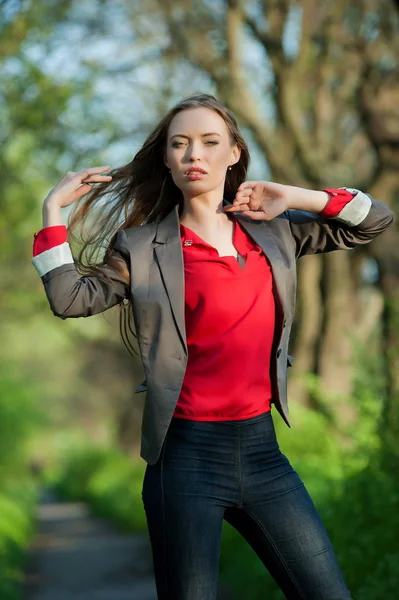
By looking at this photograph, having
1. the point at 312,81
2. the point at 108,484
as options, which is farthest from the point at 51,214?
the point at 108,484

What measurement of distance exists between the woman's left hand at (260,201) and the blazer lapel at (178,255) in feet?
0.21

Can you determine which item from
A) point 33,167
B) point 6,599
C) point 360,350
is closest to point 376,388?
point 360,350

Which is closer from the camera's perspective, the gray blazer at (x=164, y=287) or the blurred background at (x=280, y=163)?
the gray blazer at (x=164, y=287)

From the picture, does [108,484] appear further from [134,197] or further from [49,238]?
[49,238]

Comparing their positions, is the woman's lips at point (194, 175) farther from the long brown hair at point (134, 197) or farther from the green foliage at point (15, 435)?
the green foliage at point (15, 435)

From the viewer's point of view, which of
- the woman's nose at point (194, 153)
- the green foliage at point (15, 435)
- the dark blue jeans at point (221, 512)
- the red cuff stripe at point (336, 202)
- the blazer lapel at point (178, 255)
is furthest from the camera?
the green foliage at point (15, 435)

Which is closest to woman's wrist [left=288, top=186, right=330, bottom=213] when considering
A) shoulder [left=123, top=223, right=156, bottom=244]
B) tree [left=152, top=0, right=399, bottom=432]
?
shoulder [left=123, top=223, right=156, bottom=244]

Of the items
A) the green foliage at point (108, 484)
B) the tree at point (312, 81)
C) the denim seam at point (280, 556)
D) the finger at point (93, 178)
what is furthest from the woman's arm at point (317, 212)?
the green foliage at point (108, 484)

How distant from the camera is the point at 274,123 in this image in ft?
70.4

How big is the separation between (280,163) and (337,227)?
487 inches

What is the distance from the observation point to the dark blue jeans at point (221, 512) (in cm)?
346

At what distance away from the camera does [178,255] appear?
3656 mm

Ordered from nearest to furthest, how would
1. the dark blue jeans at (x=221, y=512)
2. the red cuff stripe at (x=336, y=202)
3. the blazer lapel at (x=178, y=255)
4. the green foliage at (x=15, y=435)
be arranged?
1. the dark blue jeans at (x=221, y=512)
2. the blazer lapel at (x=178, y=255)
3. the red cuff stripe at (x=336, y=202)
4. the green foliage at (x=15, y=435)

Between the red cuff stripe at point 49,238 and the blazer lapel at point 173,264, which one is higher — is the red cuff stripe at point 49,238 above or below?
above
